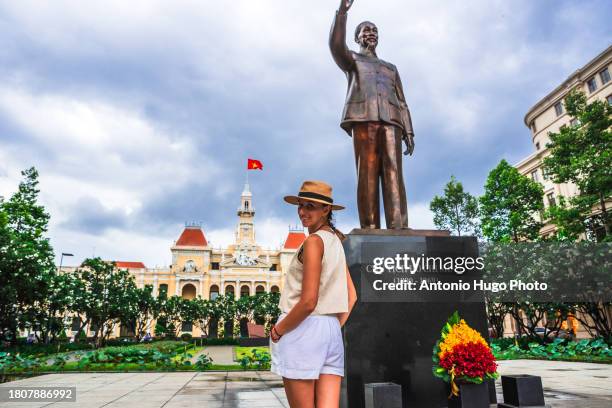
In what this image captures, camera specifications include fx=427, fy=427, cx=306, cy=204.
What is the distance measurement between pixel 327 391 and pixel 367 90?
4.50m

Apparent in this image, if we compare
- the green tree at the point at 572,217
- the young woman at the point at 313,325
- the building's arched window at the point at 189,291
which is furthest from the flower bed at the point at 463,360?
the building's arched window at the point at 189,291

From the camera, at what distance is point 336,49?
5.67m

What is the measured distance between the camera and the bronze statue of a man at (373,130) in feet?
18.3

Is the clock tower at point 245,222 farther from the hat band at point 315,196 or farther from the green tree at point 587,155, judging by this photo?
the hat band at point 315,196

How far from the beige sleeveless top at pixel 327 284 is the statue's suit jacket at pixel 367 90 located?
3.72 m

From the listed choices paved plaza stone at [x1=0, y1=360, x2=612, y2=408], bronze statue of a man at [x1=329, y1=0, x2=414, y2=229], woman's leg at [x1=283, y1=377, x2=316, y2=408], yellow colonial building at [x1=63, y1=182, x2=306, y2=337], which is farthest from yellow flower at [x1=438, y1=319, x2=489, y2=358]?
yellow colonial building at [x1=63, y1=182, x2=306, y2=337]

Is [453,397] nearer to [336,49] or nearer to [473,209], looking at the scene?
[336,49]

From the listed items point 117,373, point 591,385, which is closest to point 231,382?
point 117,373

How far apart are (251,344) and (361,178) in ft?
116

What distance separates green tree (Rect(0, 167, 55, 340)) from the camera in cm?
1981

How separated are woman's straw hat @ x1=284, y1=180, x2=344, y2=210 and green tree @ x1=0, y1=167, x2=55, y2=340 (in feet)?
71.8

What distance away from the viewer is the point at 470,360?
148 inches

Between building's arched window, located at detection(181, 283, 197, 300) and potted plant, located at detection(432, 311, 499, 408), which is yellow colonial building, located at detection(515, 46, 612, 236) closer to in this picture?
potted plant, located at detection(432, 311, 499, 408)

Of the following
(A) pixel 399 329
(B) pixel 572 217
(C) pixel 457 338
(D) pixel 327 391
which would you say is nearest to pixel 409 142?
(A) pixel 399 329
